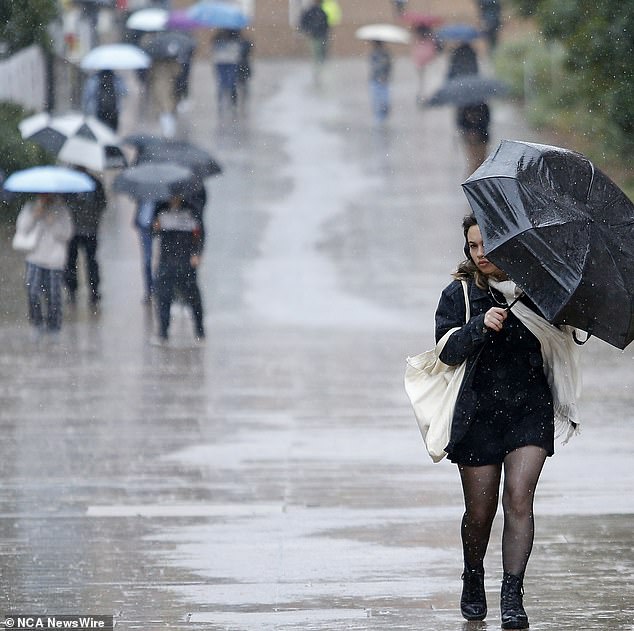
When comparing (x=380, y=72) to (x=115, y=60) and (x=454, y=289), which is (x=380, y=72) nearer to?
(x=115, y=60)

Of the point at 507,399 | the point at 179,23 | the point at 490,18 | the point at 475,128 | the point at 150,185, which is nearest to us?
the point at 507,399

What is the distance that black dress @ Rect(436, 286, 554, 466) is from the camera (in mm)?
6262

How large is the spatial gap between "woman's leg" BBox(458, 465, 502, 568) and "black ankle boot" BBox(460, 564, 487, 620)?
53mm

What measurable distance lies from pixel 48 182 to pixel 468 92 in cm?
965

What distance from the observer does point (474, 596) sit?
21.6ft

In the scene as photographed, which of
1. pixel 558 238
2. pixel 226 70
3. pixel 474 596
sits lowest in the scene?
pixel 226 70

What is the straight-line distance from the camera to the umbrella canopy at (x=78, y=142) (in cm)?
1900

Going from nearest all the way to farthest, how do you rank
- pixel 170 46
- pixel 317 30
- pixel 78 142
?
pixel 78 142 < pixel 170 46 < pixel 317 30

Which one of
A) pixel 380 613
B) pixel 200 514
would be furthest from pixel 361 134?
pixel 380 613

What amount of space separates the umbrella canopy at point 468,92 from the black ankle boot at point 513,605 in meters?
18.2

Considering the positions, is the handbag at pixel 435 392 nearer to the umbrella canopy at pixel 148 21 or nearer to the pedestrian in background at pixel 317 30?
the umbrella canopy at pixel 148 21

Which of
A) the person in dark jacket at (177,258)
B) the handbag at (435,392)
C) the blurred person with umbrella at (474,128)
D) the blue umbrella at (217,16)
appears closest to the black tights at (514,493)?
the handbag at (435,392)

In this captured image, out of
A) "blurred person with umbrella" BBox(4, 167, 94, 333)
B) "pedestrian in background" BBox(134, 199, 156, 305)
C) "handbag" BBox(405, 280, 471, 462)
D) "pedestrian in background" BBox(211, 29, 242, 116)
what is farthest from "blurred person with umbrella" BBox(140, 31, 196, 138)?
"handbag" BBox(405, 280, 471, 462)

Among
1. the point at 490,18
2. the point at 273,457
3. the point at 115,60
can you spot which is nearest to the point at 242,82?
the point at 115,60
